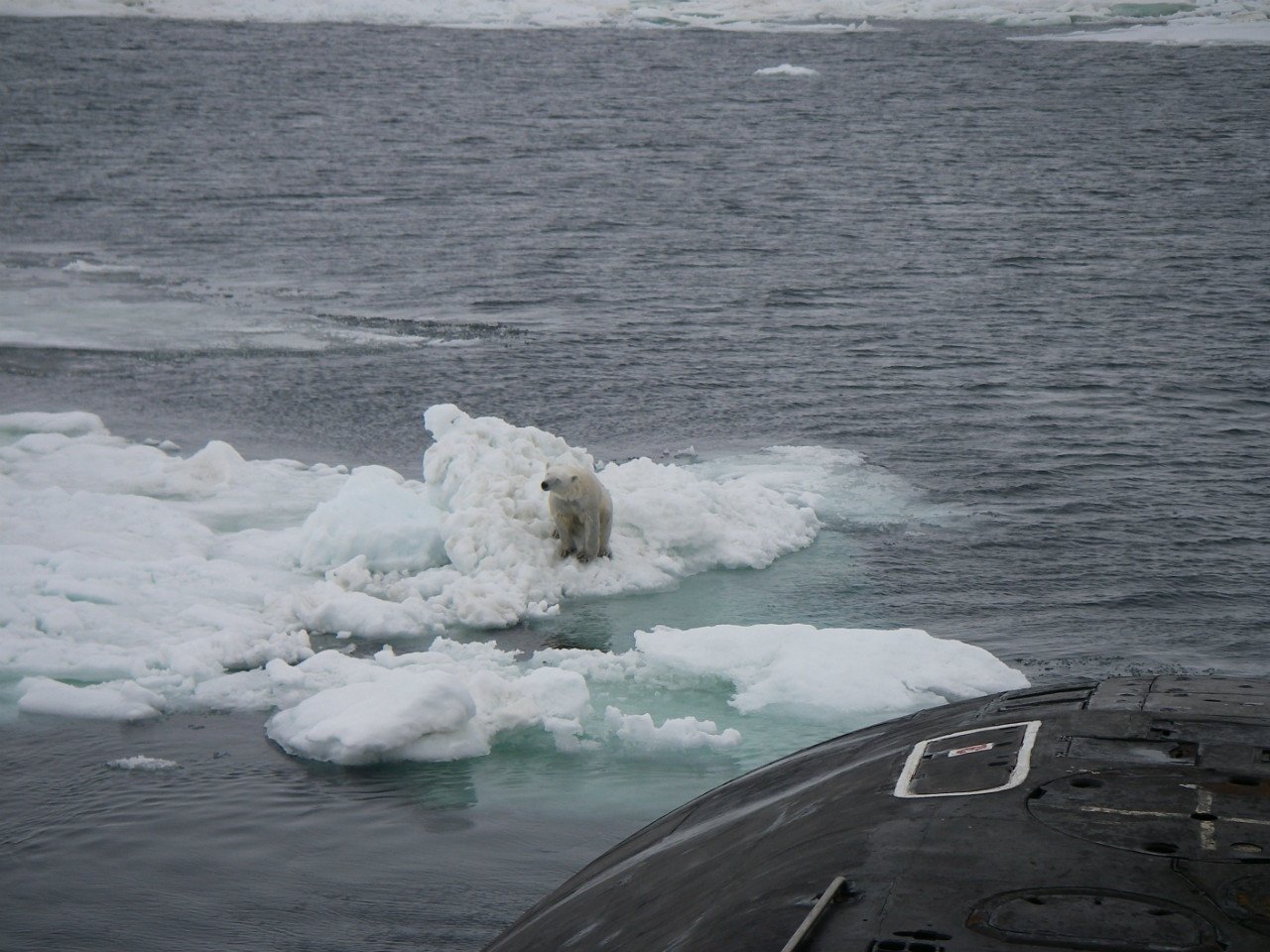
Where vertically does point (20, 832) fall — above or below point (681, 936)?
below

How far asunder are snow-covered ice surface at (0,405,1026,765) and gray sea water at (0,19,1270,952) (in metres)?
0.31

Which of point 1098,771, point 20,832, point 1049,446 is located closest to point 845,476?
point 1049,446

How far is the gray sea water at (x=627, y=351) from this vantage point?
8.94 m

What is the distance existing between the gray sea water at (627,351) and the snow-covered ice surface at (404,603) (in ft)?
1.02

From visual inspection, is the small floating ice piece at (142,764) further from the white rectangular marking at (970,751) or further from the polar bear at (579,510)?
the white rectangular marking at (970,751)

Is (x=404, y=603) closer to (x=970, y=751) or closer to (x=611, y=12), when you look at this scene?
(x=970, y=751)

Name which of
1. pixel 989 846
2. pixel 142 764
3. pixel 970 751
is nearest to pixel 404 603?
pixel 142 764

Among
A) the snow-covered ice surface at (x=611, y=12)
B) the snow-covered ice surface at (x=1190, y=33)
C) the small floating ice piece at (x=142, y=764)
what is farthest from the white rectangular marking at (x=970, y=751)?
the snow-covered ice surface at (x=611, y=12)

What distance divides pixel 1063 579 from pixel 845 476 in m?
3.13

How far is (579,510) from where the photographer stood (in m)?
12.2

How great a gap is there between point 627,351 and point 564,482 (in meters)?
9.11

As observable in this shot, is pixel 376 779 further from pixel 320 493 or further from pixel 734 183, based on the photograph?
pixel 734 183

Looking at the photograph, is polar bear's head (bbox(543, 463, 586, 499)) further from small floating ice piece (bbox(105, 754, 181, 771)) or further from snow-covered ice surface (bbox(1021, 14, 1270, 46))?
snow-covered ice surface (bbox(1021, 14, 1270, 46))

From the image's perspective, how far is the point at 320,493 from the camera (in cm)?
1466
